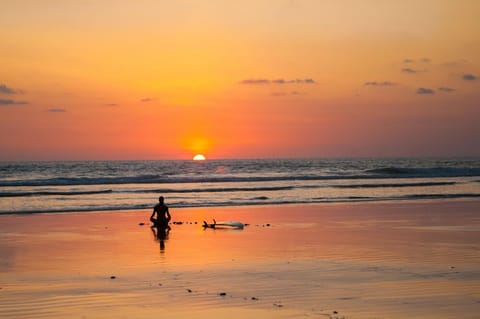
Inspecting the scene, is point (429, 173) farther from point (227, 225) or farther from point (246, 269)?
point (246, 269)

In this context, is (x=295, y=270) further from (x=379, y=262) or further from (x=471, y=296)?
(x=471, y=296)

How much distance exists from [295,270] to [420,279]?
2.41 m

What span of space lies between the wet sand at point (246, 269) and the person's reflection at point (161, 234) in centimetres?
6

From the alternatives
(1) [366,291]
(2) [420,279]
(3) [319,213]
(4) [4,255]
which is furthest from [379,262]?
(3) [319,213]

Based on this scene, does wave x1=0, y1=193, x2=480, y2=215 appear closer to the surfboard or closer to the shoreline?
the shoreline

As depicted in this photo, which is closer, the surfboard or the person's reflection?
the person's reflection

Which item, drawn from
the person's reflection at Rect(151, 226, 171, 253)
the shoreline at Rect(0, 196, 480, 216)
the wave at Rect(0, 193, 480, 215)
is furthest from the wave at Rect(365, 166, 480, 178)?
the person's reflection at Rect(151, 226, 171, 253)

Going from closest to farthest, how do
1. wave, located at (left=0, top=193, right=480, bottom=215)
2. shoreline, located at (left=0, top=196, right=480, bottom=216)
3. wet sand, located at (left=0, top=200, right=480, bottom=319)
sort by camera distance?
wet sand, located at (left=0, top=200, right=480, bottom=319), shoreline, located at (left=0, top=196, right=480, bottom=216), wave, located at (left=0, top=193, right=480, bottom=215)

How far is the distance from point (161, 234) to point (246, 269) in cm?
709

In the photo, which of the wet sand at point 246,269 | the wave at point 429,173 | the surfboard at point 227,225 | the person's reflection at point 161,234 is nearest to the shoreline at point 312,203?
the wet sand at point 246,269

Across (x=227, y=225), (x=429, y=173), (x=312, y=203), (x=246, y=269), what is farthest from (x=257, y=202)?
(x=429, y=173)

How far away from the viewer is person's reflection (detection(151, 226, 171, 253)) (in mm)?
17656

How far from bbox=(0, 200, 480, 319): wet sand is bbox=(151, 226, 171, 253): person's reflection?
0.19 ft

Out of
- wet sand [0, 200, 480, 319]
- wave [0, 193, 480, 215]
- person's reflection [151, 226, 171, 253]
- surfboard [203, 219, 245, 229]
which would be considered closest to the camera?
wet sand [0, 200, 480, 319]
